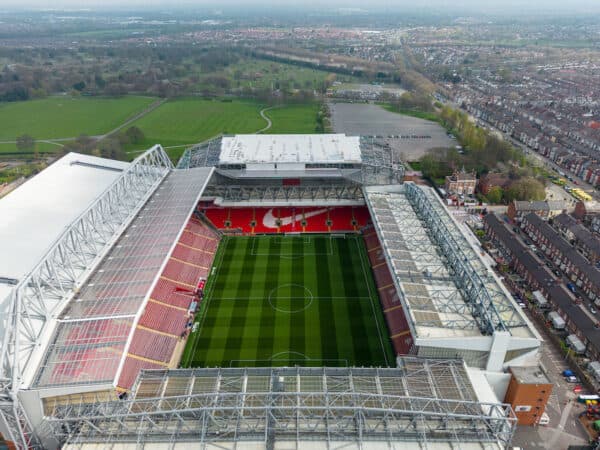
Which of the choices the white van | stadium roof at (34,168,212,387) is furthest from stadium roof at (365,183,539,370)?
stadium roof at (34,168,212,387)

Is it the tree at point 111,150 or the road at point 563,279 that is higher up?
the tree at point 111,150

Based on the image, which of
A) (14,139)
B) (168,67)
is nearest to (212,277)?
(14,139)

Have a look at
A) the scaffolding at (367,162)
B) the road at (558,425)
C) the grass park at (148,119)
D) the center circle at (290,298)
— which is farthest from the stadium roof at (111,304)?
the grass park at (148,119)

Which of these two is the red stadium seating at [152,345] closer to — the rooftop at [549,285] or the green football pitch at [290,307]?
the green football pitch at [290,307]

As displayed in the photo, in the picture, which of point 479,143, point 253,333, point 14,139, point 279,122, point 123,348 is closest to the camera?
point 123,348

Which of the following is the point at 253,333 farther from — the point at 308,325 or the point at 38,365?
the point at 38,365

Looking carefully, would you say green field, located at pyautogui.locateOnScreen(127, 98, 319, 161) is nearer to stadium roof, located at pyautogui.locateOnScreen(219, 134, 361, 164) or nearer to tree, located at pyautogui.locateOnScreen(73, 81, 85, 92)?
stadium roof, located at pyautogui.locateOnScreen(219, 134, 361, 164)

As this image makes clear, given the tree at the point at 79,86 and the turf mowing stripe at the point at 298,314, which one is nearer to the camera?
the turf mowing stripe at the point at 298,314
